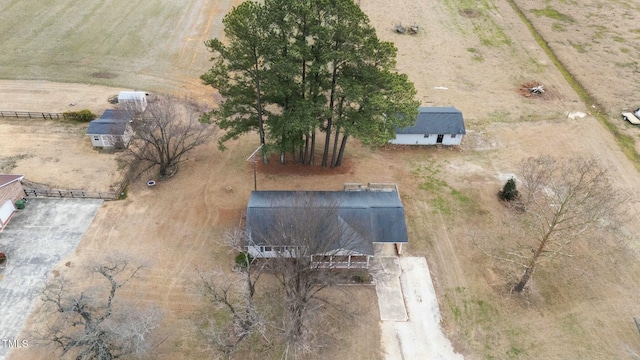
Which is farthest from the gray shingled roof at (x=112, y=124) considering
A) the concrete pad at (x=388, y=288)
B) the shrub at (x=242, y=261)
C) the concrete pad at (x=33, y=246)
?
the concrete pad at (x=388, y=288)

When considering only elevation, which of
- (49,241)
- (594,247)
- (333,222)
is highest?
(333,222)

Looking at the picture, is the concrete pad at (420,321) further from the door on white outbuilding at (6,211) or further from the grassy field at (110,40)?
the grassy field at (110,40)

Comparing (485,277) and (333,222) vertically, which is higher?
(333,222)

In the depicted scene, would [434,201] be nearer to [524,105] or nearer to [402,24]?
[524,105]

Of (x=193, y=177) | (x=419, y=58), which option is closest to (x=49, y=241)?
(x=193, y=177)

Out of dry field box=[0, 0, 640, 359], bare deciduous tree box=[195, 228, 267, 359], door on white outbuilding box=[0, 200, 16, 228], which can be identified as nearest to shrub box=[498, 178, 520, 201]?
dry field box=[0, 0, 640, 359]

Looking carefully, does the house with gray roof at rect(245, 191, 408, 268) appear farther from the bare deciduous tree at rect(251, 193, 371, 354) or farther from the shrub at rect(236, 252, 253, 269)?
the shrub at rect(236, 252, 253, 269)
